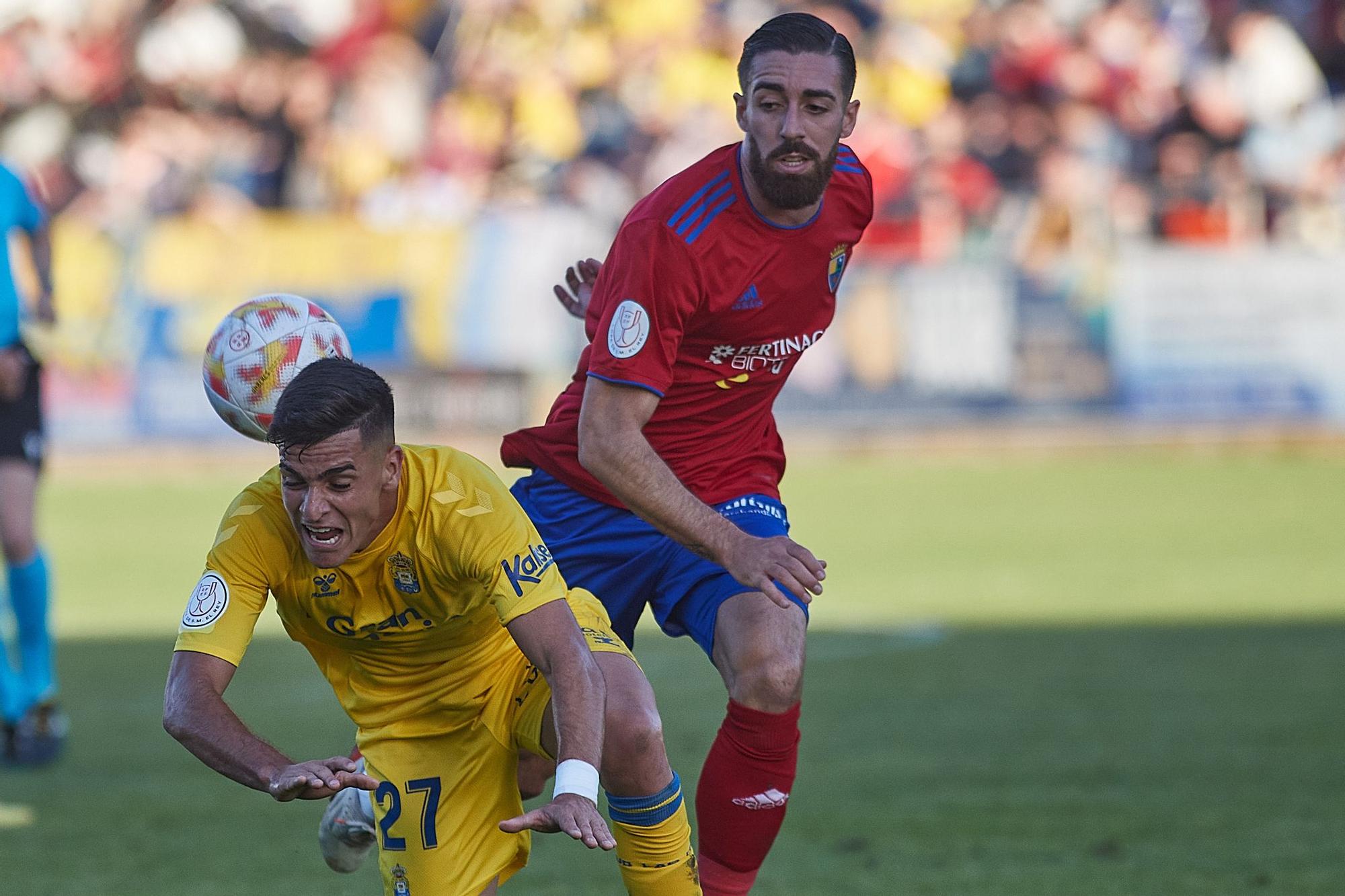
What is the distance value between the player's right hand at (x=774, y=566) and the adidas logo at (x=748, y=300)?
2.33 ft

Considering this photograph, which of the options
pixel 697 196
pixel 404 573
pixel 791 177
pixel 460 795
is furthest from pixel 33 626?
pixel 791 177

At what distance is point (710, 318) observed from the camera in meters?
4.87

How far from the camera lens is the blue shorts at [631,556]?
4.98 metres

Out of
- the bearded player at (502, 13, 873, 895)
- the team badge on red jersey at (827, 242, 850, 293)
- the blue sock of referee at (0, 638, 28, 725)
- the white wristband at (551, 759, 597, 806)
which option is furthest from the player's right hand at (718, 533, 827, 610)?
the blue sock of referee at (0, 638, 28, 725)

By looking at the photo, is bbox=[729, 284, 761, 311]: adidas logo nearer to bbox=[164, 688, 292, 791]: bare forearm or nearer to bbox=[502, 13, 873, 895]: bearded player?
bbox=[502, 13, 873, 895]: bearded player

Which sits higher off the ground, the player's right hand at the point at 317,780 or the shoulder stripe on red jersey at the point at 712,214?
the shoulder stripe on red jersey at the point at 712,214

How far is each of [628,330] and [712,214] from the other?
1.33ft

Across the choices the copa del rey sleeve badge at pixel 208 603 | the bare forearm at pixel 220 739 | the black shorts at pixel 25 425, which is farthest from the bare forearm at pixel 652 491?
the black shorts at pixel 25 425

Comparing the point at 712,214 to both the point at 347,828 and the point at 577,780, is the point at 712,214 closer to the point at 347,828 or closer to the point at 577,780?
the point at 577,780

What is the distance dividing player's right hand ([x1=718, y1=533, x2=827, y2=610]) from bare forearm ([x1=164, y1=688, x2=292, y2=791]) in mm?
1171

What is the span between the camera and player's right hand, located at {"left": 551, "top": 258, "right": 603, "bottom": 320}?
18.5 feet

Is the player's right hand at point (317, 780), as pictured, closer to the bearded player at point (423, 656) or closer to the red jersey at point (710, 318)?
the bearded player at point (423, 656)

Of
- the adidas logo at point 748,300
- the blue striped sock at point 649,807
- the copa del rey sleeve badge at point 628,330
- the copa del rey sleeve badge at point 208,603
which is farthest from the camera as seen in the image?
the adidas logo at point 748,300

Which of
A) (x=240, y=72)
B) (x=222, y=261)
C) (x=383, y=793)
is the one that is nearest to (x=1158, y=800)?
(x=383, y=793)
